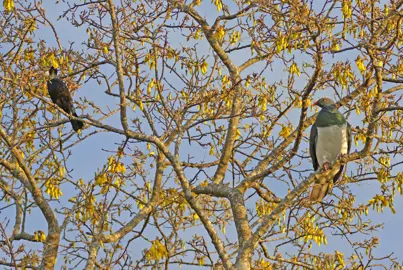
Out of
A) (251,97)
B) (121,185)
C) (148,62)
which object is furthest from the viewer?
(251,97)

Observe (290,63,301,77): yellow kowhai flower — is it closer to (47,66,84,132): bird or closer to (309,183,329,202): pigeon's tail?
(309,183,329,202): pigeon's tail

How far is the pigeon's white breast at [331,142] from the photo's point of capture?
30.6 ft

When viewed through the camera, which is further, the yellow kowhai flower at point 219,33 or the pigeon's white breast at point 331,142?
the yellow kowhai flower at point 219,33

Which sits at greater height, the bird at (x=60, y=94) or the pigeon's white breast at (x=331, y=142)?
the bird at (x=60, y=94)

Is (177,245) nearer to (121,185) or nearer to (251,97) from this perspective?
(121,185)

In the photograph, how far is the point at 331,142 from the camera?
31.0 ft

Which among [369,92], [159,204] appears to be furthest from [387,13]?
[159,204]

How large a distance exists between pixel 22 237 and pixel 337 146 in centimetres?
477

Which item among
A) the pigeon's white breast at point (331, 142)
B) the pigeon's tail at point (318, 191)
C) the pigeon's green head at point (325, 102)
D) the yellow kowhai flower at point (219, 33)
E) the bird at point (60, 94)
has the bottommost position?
the pigeon's tail at point (318, 191)

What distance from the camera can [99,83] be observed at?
10156 mm

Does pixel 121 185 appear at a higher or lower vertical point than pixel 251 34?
lower

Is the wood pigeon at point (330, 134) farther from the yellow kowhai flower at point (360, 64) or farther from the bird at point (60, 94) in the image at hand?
the bird at point (60, 94)

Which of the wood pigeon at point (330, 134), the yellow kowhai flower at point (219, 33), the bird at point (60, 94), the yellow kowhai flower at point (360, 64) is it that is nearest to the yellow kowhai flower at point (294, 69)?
the yellow kowhai flower at point (360, 64)

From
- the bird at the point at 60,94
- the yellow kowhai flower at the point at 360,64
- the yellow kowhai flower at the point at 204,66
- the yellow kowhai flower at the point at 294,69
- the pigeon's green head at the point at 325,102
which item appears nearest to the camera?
the yellow kowhai flower at the point at 360,64
